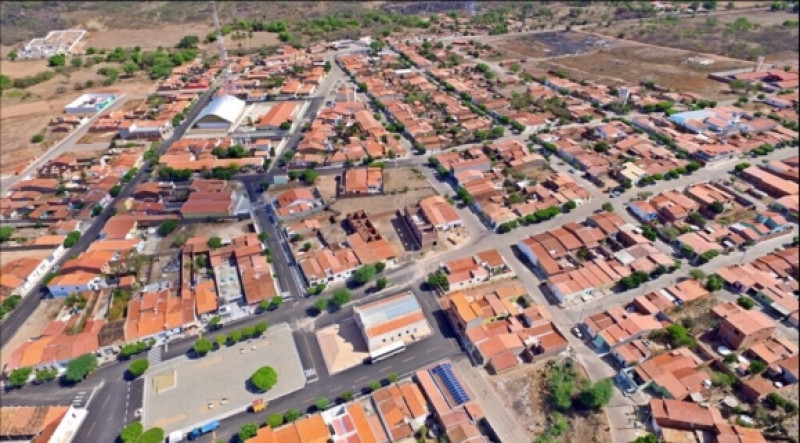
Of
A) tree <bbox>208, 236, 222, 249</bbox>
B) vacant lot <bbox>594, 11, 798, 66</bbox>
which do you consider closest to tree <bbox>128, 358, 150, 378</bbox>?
tree <bbox>208, 236, 222, 249</bbox>

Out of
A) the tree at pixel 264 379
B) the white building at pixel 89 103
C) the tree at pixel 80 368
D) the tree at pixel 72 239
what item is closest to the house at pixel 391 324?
the tree at pixel 264 379

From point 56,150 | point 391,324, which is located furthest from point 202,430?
point 56,150

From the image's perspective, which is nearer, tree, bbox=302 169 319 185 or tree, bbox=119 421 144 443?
tree, bbox=119 421 144 443

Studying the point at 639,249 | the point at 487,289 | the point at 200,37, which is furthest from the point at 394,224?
the point at 200,37

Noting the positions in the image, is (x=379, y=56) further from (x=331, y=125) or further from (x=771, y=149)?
(x=771, y=149)

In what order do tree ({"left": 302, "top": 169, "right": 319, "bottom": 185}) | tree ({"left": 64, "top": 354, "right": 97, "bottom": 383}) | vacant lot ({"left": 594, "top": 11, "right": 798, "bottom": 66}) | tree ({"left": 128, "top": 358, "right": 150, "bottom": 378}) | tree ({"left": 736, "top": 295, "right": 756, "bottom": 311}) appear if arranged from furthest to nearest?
vacant lot ({"left": 594, "top": 11, "right": 798, "bottom": 66})
tree ({"left": 302, "top": 169, "right": 319, "bottom": 185})
tree ({"left": 736, "top": 295, "right": 756, "bottom": 311})
tree ({"left": 128, "top": 358, "right": 150, "bottom": 378})
tree ({"left": 64, "top": 354, "right": 97, "bottom": 383})

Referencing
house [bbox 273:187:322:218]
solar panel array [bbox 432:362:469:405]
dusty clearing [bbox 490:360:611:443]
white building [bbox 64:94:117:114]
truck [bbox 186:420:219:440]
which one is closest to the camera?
dusty clearing [bbox 490:360:611:443]

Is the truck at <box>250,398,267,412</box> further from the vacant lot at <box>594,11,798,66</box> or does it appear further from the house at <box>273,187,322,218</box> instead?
the vacant lot at <box>594,11,798,66</box>
